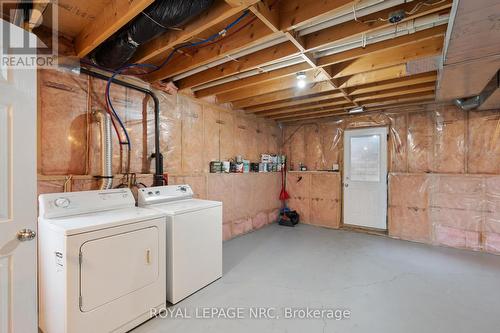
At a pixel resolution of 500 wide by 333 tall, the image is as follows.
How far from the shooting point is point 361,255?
135 inches

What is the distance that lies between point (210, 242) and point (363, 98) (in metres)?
3.13

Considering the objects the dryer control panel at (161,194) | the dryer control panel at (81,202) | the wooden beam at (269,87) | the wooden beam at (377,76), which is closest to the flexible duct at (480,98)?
the wooden beam at (377,76)

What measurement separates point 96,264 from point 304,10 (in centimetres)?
235

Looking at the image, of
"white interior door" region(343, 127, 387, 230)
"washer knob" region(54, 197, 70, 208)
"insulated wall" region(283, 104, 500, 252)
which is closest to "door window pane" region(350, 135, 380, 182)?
"white interior door" region(343, 127, 387, 230)

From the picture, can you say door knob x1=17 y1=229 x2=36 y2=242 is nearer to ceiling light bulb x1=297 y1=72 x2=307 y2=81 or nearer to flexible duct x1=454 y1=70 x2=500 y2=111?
ceiling light bulb x1=297 y1=72 x2=307 y2=81

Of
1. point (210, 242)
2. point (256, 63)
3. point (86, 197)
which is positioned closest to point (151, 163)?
point (86, 197)

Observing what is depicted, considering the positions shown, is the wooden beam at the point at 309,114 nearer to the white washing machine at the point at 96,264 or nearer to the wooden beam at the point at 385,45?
the wooden beam at the point at 385,45

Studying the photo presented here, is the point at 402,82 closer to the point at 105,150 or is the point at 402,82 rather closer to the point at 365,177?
the point at 365,177

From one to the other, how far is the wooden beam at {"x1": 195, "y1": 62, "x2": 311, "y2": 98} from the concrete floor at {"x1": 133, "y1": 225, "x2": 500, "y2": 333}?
2364 mm

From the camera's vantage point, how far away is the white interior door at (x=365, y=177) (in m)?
4.43

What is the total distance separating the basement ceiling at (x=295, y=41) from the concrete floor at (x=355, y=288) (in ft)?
7.50

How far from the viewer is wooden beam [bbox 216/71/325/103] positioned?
289 cm

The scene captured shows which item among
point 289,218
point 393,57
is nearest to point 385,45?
point 393,57

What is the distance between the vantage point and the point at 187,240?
2.32 m
